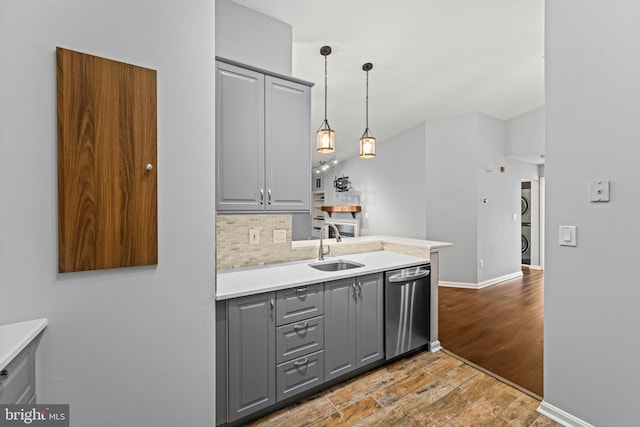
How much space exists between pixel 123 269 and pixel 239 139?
3.30 feet

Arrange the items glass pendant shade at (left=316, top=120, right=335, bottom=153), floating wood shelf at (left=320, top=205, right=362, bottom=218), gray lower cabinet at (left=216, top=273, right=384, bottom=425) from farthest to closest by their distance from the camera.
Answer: floating wood shelf at (left=320, top=205, right=362, bottom=218) < glass pendant shade at (left=316, top=120, right=335, bottom=153) < gray lower cabinet at (left=216, top=273, right=384, bottom=425)

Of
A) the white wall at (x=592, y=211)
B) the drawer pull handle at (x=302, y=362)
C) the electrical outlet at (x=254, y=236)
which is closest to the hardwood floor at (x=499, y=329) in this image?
the white wall at (x=592, y=211)

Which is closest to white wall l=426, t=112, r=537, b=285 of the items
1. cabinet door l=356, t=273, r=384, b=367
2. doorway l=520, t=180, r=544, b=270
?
doorway l=520, t=180, r=544, b=270

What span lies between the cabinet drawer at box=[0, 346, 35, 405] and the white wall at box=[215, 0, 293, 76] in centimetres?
211

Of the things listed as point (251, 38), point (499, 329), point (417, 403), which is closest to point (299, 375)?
point (417, 403)

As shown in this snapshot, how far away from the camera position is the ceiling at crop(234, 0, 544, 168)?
2.47m

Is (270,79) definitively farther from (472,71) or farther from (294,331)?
(472,71)

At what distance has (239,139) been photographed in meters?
1.84

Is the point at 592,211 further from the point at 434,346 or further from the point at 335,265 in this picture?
the point at 335,265

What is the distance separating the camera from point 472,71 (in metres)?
3.66

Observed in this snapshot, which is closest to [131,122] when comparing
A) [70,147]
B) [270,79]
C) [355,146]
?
[70,147]

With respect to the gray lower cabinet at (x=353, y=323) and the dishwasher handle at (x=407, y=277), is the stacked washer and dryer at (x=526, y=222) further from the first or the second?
the gray lower cabinet at (x=353, y=323)

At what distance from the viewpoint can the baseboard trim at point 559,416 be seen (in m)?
1.63

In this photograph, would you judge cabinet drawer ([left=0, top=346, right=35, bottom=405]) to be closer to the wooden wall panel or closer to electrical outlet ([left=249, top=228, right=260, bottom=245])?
the wooden wall panel
